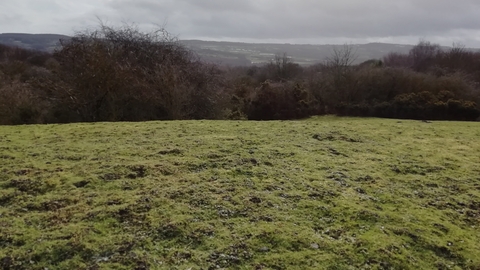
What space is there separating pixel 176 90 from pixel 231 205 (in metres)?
13.3

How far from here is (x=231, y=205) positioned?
5.20 meters

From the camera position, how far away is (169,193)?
5.51 metres

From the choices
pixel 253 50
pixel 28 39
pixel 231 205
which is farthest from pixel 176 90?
pixel 253 50

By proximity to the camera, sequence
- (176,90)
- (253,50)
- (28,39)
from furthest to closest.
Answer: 1. (253,50)
2. (28,39)
3. (176,90)

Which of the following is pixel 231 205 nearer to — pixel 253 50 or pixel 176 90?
pixel 176 90

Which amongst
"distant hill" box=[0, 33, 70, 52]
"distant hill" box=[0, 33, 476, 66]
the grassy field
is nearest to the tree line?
the grassy field

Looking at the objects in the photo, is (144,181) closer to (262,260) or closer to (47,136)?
(262,260)

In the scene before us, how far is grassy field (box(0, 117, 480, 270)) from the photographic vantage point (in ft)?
13.2

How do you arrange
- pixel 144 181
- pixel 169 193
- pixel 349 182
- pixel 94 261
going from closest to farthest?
pixel 94 261, pixel 169 193, pixel 144 181, pixel 349 182

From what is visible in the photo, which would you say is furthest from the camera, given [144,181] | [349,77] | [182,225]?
[349,77]

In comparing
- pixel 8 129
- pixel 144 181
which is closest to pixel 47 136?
pixel 8 129

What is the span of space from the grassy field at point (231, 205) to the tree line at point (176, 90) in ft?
24.7

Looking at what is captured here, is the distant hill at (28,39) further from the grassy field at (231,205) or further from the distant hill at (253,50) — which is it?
the grassy field at (231,205)

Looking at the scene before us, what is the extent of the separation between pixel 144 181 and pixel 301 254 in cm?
297
